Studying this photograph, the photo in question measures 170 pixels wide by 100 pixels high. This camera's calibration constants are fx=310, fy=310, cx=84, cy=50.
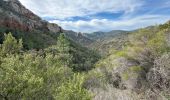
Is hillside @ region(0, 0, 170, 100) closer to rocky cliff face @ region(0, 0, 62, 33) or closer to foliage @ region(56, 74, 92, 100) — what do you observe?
foliage @ region(56, 74, 92, 100)

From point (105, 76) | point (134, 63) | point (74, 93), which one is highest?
point (134, 63)

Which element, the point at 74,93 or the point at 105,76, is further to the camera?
the point at 105,76

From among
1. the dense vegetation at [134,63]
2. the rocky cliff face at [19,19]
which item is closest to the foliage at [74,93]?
the dense vegetation at [134,63]

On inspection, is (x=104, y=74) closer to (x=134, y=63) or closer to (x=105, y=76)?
(x=105, y=76)

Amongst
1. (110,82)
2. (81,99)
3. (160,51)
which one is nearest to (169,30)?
(160,51)

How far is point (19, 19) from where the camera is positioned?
440 ft

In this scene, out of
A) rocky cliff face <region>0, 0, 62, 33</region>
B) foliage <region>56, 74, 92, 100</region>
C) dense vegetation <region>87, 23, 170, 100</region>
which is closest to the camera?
foliage <region>56, 74, 92, 100</region>

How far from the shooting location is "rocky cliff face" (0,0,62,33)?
121 m

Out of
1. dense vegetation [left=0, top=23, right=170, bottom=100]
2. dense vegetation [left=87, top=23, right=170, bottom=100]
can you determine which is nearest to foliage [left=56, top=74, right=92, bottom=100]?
dense vegetation [left=0, top=23, right=170, bottom=100]

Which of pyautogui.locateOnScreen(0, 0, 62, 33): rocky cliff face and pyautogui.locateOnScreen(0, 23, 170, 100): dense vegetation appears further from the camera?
pyautogui.locateOnScreen(0, 0, 62, 33): rocky cliff face

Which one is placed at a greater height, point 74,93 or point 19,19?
point 19,19

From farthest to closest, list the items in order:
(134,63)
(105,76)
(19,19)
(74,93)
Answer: (19,19)
(105,76)
(134,63)
(74,93)

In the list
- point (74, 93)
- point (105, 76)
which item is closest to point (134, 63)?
point (105, 76)

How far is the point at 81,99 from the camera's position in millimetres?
18422
